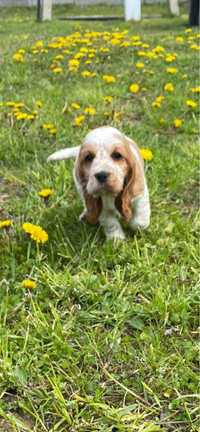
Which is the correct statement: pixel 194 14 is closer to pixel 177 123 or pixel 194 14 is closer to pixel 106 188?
pixel 177 123

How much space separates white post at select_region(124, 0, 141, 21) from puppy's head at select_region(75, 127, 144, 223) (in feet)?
32.7

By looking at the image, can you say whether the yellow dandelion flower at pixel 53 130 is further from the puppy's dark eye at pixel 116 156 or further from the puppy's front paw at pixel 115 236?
the puppy's dark eye at pixel 116 156

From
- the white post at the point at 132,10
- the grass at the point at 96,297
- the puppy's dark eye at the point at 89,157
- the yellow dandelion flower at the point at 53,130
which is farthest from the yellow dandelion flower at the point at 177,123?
the white post at the point at 132,10

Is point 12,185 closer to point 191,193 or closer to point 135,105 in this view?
point 191,193

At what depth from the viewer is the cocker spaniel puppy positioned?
122 inches

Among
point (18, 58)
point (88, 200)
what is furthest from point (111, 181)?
point (18, 58)

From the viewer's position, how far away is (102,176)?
9.99ft

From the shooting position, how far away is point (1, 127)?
5.25 meters

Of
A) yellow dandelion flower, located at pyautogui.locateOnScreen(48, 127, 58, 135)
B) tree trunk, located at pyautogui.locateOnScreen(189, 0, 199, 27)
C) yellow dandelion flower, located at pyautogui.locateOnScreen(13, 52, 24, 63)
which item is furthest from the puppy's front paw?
tree trunk, located at pyautogui.locateOnScreen(189, 0, 199, 27)

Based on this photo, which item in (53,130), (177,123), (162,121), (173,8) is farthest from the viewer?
(173,8)

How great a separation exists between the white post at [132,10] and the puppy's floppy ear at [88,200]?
33.0ft

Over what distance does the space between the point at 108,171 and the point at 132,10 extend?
34.2 ft

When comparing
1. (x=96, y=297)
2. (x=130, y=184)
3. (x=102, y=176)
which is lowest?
(x=96, y=297)

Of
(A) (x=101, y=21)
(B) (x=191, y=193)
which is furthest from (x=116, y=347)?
(A) (x=101, y=21)
